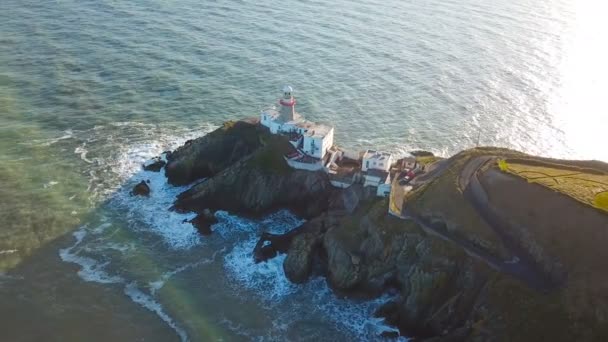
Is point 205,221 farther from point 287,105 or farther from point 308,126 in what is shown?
point 287,105

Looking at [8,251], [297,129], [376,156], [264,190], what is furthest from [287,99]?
[8,251]

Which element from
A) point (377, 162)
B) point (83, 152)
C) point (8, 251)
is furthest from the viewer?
point (83, 152)

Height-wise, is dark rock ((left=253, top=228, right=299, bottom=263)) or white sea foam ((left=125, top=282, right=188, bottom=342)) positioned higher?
dark rock ((left=253, top=228, right=299, bottom=263))

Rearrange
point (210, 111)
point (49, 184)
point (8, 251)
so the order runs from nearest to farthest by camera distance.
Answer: point (8, 251) → point (49, 184) → point (210, 111)

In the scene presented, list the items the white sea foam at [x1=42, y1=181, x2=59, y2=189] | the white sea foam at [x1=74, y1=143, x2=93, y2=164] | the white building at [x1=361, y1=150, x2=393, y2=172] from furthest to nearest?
1. the white sea foam at [x1=74, y1=143, x2=93, y2=164]
2. the white sea foam at [x1=42, y1=181, x2=59, y2=189]
3. the white building at [x1=361, y1=150, x2=393, y2=172]

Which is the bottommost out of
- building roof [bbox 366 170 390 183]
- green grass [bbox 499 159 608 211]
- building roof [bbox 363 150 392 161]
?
building roof [bbox 366 170 390 183]

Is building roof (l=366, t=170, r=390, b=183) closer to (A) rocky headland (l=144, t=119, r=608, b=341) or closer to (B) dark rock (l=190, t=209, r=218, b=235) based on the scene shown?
(A) rocky headland (l=144, t=119, r=608, b=341)

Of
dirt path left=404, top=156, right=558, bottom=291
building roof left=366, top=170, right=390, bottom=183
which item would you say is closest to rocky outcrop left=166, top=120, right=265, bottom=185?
building roof left=366, top=170, right=390, bottom=183
